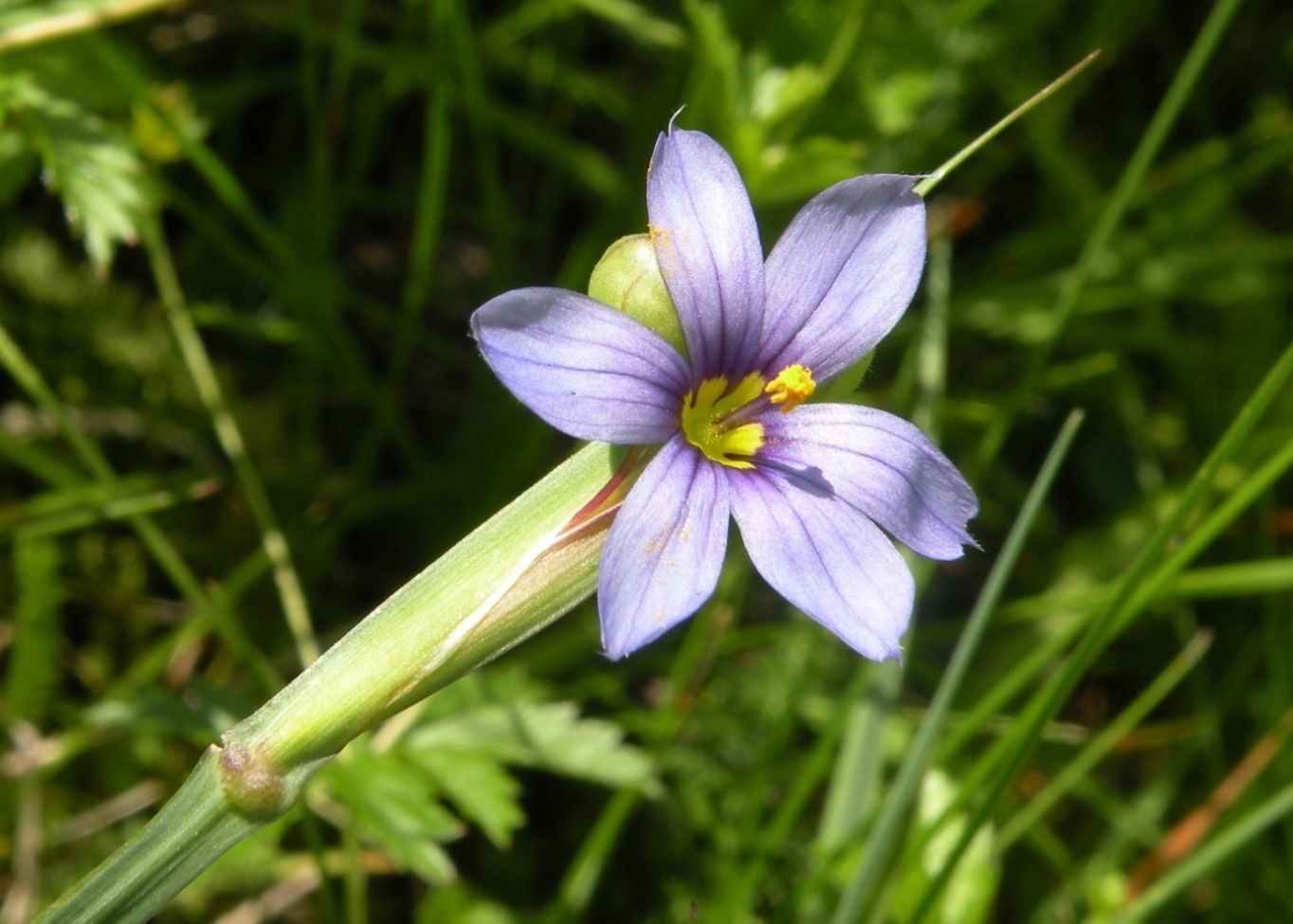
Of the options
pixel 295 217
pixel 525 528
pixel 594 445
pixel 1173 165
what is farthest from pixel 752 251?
pixel 1173 165

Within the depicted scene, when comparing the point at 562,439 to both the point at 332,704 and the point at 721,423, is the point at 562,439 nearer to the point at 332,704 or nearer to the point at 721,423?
the point at 721,423

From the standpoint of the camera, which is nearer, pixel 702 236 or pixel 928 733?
pixel 702 236

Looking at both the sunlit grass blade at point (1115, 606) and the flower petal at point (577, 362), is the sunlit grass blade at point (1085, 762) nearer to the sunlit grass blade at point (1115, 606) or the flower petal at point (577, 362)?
the sunlit grass blade at point (1115, 606)

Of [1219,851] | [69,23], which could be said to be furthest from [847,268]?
[69,23]

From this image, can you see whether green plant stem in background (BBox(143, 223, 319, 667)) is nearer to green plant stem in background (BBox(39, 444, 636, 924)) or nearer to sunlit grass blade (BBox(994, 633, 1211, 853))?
green plant stem in background (BBox(39, 444, 636, 924))

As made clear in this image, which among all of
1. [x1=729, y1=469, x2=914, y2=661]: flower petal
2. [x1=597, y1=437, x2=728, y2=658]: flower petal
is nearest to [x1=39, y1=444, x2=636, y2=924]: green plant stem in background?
[x1=597, y1=437, x2=728, y2=658]: flower petal

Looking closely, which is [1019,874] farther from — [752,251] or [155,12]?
[155,12]

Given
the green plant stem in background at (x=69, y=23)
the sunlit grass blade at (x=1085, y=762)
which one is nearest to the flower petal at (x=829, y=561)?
the sunlit grass blade at (x=1085, y=762)
